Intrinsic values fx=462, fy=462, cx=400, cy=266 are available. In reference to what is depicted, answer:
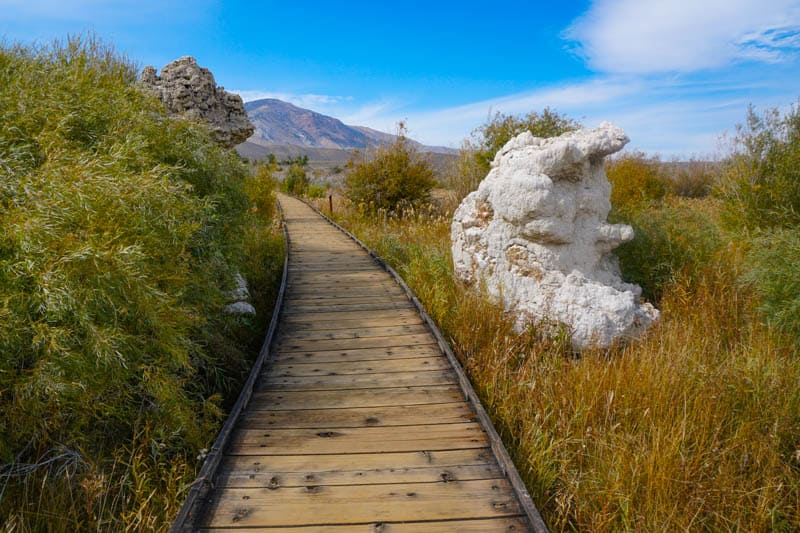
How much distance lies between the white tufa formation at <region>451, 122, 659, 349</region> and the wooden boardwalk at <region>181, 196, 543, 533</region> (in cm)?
122

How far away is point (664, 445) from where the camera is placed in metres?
2.93

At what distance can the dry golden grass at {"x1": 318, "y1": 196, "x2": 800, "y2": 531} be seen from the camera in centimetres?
273

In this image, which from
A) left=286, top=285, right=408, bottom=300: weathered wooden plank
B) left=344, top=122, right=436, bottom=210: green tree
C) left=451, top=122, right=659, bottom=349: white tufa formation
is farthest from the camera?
left=344, top=122, right=436, bottom=210: green tree

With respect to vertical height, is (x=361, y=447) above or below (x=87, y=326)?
below

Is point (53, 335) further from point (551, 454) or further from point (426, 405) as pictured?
point (551, 454)

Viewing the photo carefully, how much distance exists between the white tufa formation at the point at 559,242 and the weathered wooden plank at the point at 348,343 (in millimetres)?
1070

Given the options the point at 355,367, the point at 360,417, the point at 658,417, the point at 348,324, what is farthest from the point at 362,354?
the point at 658,417

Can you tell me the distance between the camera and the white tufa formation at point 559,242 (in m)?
4.77

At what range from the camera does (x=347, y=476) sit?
2811mm

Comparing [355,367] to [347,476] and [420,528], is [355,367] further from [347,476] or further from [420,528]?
[420,528]

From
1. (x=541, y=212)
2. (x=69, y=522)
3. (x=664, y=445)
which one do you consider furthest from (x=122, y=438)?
(x=541, y=212)

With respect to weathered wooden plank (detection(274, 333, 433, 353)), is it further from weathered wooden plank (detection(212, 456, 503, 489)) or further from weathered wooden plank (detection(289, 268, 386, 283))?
weathered wooden plank (detection(289, 268, 386, 283))

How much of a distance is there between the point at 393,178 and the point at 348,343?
8849 mm

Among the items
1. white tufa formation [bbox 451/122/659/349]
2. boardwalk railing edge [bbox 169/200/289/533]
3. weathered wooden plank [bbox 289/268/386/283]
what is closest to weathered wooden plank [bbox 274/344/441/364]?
boardwalk railing edge [bbox 169/200/289/533]
